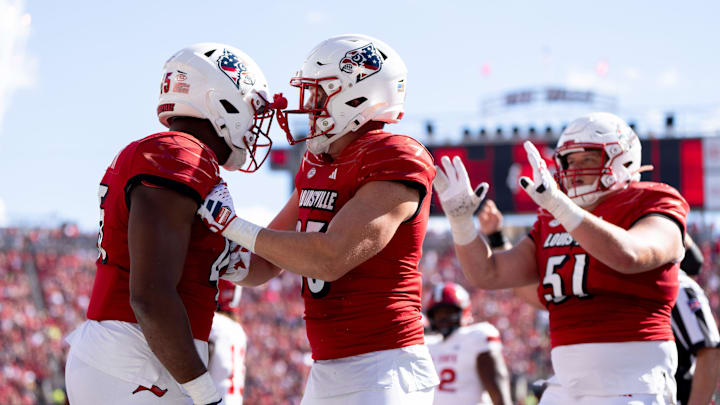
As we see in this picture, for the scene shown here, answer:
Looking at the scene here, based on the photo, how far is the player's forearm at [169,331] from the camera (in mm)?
2688

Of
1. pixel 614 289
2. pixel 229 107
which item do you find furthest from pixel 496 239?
pixel 229 107

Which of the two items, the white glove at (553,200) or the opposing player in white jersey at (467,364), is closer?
the white glove at (553,200)

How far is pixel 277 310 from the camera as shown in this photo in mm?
29109

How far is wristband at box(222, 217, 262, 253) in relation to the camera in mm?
2918

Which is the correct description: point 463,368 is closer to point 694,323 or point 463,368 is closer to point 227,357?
point 227,357

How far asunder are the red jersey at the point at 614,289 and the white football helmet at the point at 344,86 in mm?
1243

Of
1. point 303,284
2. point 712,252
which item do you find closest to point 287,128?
point 303,284

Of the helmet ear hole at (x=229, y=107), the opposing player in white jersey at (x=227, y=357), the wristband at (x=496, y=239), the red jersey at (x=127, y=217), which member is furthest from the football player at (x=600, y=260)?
the opposing player in white jersey at (x=227, y=357)

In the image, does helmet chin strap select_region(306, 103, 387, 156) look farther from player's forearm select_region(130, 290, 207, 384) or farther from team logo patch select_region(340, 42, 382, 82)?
player's forearm select_region(130, 290, 207, 384)

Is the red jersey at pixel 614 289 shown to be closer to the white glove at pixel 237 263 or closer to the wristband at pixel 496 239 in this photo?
the wristband at pixel 496 239

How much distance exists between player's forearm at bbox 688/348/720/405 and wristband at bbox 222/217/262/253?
9.08 ft

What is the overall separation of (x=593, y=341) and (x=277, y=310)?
84.6ft

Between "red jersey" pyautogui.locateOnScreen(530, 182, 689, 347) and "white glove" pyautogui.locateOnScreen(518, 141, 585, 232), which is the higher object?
"white glove" pyautogui.locateOnScreen(518, 141, 585, 232)

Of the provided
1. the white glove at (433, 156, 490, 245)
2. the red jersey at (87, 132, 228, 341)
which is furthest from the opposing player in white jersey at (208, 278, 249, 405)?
the red jersey at (87, 132, 228, 341)
